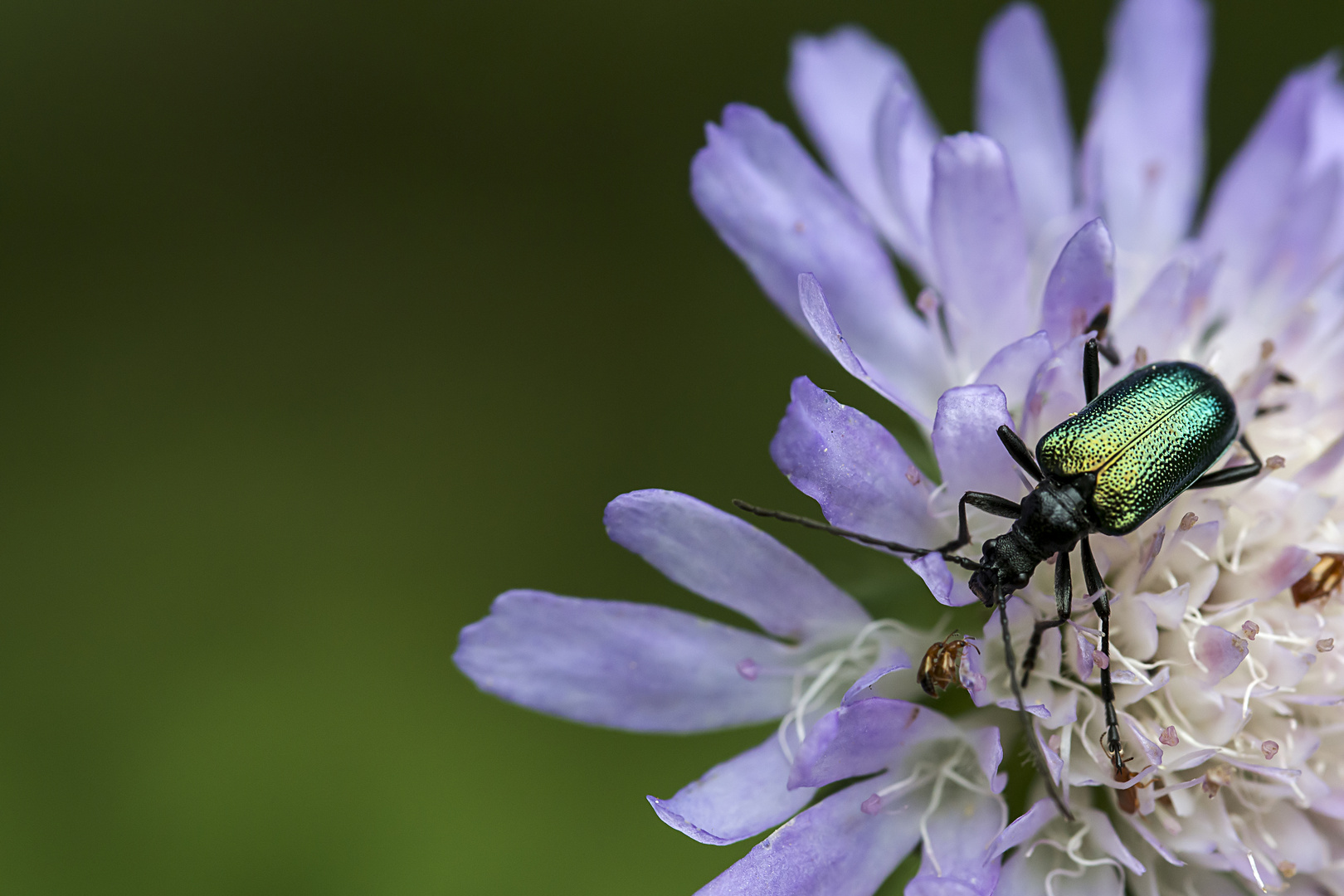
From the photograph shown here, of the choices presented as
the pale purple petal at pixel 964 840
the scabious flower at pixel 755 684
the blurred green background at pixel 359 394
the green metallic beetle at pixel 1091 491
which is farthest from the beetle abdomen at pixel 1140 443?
the blurred green background at pixel 359 394

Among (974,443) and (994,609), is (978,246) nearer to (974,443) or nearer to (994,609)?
(974,443)

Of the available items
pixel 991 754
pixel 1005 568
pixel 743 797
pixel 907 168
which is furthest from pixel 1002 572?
pixel 907 168

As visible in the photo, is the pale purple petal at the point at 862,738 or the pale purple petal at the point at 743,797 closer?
the pale purple petal at the point at 862,738

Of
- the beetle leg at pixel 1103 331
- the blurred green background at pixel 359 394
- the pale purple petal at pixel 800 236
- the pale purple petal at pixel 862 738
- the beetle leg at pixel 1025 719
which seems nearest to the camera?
the pale purple petal at pixel 862 738

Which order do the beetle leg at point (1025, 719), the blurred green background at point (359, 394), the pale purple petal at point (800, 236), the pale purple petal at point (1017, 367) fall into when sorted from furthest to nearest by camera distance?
1. the blurred green background at point (359, 394)
2. the pale purple petal at point (800, 236)
3. the pale purple petal at point (1017, 367)
4. the beetle leg at point (1025, 719)

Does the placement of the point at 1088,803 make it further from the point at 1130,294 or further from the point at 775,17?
the point at 775,17

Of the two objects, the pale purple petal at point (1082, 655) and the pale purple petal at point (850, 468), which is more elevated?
the pale purple petal at point (850, 468)

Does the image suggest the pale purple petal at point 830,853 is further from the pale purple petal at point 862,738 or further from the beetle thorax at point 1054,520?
the beetle thorax at point 1054,520
